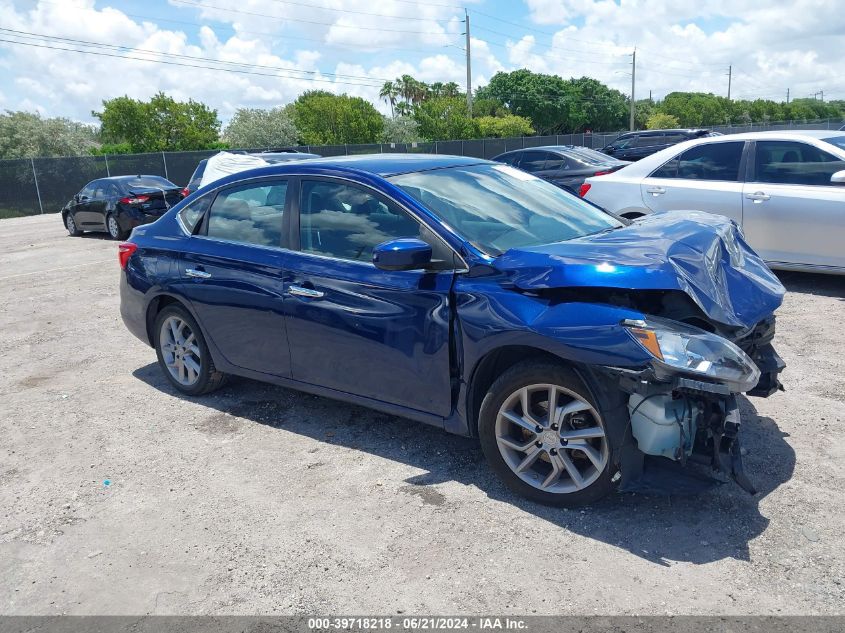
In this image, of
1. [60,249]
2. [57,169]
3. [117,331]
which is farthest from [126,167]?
[117,331]

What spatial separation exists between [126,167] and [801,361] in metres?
29.5

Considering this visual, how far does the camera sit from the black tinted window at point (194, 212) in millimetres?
5199

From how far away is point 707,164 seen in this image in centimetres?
797

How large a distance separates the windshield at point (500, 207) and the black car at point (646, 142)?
63.5 feet

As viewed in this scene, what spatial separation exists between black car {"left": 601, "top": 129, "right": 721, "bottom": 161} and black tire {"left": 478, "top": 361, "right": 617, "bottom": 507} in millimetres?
20789

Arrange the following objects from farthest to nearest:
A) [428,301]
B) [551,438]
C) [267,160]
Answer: [267,160] → [428,301] → [551,438]

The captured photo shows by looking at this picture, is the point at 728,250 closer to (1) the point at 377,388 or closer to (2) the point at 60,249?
(1) the point at 377,388

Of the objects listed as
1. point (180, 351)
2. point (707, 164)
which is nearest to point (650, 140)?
point (707, 164)

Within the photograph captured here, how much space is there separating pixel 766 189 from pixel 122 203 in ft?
43.1

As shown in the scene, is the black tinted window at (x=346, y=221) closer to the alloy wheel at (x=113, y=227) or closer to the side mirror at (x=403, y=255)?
the side mirror at (x=403, y=255)

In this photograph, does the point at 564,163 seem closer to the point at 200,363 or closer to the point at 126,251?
the point at 126,251

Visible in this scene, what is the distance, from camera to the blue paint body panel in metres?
3.33

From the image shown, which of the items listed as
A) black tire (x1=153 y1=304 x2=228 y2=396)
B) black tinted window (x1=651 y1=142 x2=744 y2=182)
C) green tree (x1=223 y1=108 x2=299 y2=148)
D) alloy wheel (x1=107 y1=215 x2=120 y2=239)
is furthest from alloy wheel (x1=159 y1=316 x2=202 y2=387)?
green tree (x1=223 y1=108 x2=299 y2=148)

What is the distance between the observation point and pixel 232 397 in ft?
17.9
